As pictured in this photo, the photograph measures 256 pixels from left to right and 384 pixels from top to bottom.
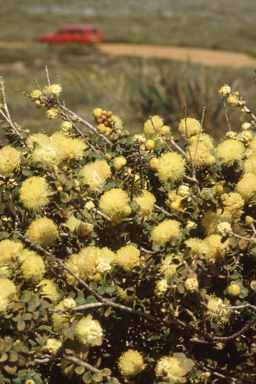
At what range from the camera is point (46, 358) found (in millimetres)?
1311

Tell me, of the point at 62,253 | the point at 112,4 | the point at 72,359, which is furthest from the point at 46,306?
the point at 112,4

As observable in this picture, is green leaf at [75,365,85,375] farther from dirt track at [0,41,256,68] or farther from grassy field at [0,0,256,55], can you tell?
grassy field at [0,0,256,55]

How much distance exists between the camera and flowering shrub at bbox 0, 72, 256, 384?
1264 mm

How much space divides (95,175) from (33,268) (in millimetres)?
409

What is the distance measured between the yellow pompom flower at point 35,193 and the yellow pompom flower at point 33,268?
191mm

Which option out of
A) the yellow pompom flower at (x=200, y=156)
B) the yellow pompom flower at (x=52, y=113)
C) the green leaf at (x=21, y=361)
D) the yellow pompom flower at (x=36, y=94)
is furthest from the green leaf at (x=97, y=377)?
the yellow pompom flower at (x=36, y=94)

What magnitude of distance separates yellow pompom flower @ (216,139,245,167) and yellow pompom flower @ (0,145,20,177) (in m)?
0.80

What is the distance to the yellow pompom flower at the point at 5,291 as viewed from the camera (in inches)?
48.3

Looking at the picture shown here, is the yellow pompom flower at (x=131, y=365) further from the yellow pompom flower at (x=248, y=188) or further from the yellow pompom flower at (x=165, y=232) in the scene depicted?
the yellow pompom flower at (x=248, y=188)

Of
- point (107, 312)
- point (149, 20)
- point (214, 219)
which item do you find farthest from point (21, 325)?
point (149, 20)

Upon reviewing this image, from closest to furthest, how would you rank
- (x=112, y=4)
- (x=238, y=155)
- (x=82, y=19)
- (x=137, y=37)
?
(x=238, y=155) → (x=137, y=37) → (x=82, y=19) → (x=112, y=4)

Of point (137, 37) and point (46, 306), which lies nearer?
point (46, 306)

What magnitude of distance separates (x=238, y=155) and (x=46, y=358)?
1017mm

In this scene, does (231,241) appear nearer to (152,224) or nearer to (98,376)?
(152,224)
